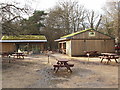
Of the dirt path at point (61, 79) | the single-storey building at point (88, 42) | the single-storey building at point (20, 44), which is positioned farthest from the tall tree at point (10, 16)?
the single-storey building at point (20, 44)

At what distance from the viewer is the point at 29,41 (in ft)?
69.5

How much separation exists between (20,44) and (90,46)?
1242 cm

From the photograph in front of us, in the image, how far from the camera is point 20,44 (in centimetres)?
2208

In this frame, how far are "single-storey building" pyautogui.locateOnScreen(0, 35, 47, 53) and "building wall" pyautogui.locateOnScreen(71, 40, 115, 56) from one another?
287 inches

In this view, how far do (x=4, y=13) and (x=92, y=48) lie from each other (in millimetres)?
11266

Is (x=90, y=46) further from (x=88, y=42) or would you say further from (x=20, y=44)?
(x=20, y=44)

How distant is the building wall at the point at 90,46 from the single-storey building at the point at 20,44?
24.0 feet

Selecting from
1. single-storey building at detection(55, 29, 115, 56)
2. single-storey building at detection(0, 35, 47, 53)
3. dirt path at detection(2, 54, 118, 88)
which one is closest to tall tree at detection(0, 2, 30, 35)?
dirt path at detection(2, 54, 118, 88)

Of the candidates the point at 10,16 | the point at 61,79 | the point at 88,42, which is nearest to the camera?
the point at 61,79

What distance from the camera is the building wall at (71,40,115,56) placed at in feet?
52.5

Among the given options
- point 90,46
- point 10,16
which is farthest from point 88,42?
point 10,16

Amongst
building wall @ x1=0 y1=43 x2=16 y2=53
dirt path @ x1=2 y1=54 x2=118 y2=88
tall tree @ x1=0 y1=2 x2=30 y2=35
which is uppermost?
tall tree @ x1=0 y1=2 x2=30 y2=35

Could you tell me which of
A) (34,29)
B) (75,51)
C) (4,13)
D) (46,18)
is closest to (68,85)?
(4,13)

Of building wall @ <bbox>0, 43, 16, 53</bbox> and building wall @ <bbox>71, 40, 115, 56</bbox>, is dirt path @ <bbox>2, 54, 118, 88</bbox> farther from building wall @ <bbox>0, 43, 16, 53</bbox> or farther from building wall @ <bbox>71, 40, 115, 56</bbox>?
building wall @ <bbox>0, 43, 16, 53</bbox>
